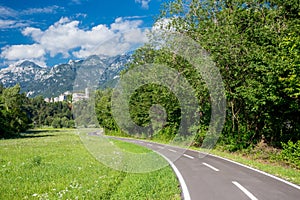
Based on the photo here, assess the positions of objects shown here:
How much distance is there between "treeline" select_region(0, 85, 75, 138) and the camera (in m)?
61.5

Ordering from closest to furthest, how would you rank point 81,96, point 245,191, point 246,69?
1. point 245,191
2. point 81,96
3. point 246,69

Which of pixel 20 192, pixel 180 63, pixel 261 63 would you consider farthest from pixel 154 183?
pixel 180 63

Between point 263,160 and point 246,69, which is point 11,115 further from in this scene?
point 263,160

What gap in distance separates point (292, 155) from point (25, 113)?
81.9 m

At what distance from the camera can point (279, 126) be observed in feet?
62.5

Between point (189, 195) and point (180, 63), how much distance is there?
769 inches

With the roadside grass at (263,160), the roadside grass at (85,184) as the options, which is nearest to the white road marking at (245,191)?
the roadside grass at (85,184)

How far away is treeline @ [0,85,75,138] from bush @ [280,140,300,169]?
93.4 ft

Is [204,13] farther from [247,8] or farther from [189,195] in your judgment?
[189,195]

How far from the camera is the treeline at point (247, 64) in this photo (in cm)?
1603

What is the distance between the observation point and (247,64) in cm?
1998

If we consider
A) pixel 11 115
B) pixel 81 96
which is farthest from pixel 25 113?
pixel 81 96

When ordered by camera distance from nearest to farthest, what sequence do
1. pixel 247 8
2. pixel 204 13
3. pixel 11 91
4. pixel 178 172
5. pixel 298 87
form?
pixel 178 172 → pixel 298 87 → pixel 247 8 → pixel 204 13 → pixel 11 91

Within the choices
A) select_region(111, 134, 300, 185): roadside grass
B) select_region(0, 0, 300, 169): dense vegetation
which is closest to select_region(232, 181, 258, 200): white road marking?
select_region(111, 134, 300, 185): roadside grass
